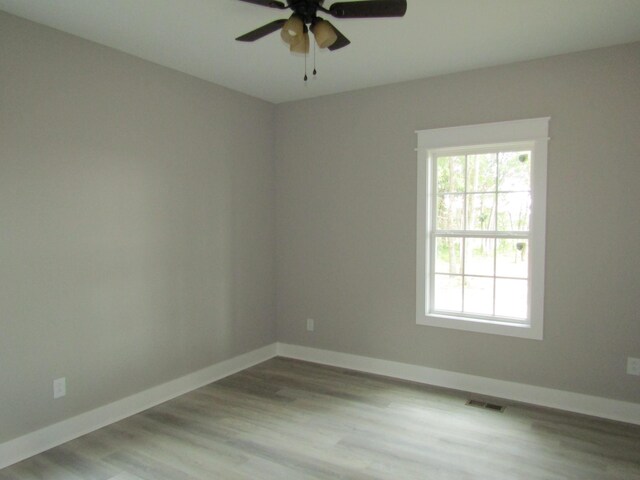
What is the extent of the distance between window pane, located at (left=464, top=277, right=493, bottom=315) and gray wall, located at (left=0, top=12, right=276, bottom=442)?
2.03m

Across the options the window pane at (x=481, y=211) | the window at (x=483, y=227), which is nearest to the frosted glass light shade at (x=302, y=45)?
the window at (x=483, y=227)

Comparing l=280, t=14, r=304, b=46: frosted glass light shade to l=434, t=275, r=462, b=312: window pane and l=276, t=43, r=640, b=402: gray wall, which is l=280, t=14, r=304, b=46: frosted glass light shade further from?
l=434, t=275, r=462, b=312: window pane

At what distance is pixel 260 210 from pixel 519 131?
8.05 ft

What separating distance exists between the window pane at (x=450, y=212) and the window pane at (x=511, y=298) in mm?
581

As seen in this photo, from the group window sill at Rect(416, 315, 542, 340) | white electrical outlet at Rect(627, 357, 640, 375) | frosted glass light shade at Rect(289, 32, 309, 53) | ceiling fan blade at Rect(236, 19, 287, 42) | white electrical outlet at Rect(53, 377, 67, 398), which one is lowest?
white electrical outlet at Rect(53, 377, 67, 398)

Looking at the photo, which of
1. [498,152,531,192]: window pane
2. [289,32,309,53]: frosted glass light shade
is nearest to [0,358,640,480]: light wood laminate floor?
[498,152,531,192]: window pane

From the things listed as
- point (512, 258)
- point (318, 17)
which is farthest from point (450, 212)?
point (318, 17)

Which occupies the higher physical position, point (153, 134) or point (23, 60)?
point (23, 60)

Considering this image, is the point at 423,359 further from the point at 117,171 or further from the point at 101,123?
the point at 101,123

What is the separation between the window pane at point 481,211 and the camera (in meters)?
3.58

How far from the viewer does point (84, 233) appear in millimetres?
2916

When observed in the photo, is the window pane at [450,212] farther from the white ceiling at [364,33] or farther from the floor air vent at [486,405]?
the floor air vent at [486,405]

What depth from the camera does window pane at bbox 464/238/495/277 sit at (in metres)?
3.60

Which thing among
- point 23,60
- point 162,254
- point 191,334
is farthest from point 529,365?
point 23,60
